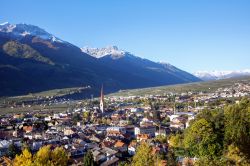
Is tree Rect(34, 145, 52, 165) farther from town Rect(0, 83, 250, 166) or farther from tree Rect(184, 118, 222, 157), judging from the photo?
tree Rect(184, 118, 222, 157)

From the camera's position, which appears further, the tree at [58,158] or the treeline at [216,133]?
the tree at [58,158]

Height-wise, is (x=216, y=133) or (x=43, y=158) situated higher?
(x=216, y=133)

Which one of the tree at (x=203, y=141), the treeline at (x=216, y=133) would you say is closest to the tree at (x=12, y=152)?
the treeline at (x=216, y=133)

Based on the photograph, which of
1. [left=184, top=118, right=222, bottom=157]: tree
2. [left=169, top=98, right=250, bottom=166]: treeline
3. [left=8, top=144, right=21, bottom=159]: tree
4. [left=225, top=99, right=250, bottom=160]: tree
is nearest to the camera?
[left=225, top=99, right=250, bottom=160]: tree

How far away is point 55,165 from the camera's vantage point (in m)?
40.1

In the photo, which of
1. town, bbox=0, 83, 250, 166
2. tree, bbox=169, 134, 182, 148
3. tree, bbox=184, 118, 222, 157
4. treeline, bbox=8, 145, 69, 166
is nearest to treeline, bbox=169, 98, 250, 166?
tree, bbox=184, 118, 222, 157

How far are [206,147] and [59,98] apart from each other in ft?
477

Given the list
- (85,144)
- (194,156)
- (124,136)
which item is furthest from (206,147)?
(124,136)

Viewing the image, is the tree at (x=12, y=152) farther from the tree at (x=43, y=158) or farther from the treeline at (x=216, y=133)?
the treeline at (x=216, y=133)

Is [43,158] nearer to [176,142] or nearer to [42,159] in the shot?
[42,159]

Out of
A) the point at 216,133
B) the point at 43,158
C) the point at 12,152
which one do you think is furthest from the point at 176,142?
the point at 12,152

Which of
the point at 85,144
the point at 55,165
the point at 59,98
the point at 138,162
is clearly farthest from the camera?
the point at 59,98

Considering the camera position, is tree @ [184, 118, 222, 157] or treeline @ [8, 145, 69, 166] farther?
tree @ [184, 118, 222, 157]

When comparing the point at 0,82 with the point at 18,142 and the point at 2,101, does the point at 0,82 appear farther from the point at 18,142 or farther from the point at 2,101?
the point at 18,142
